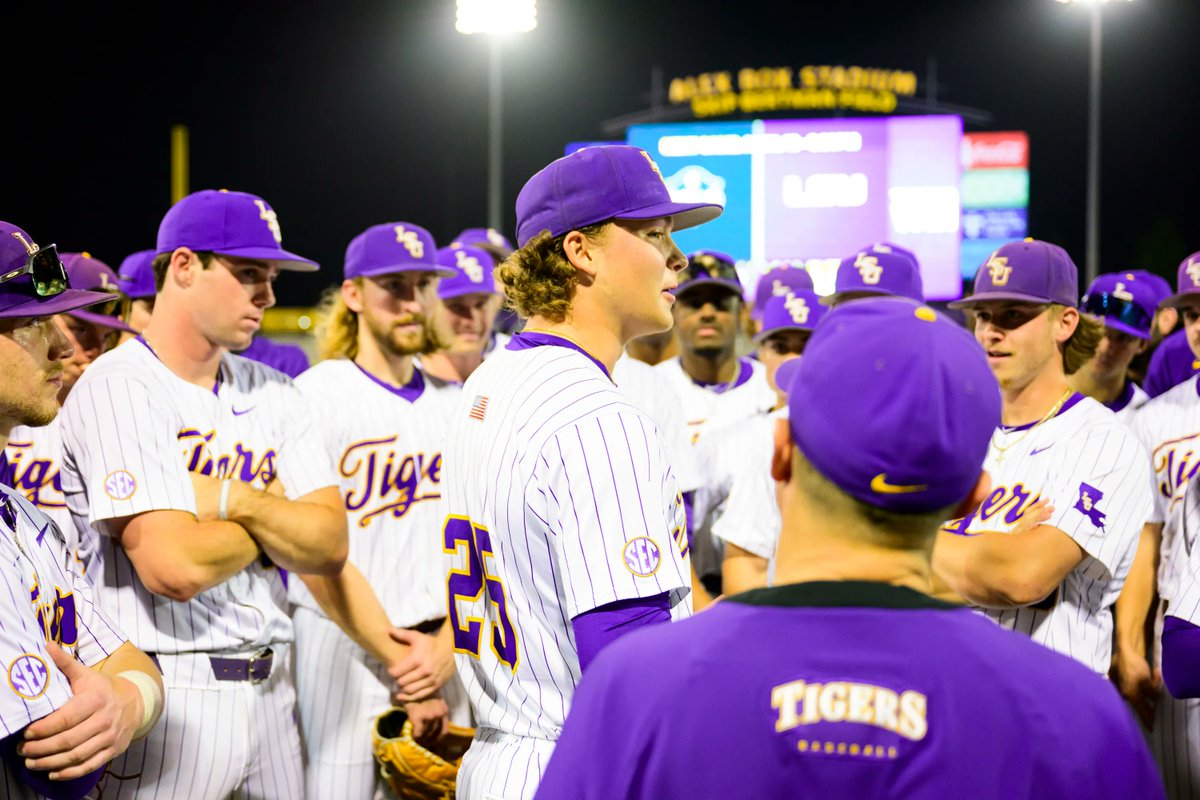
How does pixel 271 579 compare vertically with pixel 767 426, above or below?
below

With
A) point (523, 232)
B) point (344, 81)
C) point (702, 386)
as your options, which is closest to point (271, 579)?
point (523, 232)

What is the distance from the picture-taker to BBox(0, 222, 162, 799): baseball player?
2293 millimetres

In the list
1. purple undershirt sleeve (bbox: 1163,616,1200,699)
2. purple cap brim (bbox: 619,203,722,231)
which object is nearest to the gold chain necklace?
purple undershirt sleeve (bbox: 1163,616,1200,699)

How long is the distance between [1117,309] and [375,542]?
136 inches

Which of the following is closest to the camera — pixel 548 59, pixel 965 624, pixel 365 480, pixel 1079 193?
pixel 965 624

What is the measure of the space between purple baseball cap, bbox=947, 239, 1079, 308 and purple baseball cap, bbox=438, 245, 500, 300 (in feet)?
8.95

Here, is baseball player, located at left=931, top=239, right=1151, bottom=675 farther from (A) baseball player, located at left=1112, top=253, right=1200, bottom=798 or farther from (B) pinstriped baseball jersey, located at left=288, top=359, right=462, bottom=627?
(B) pinstriped baseball jersey, located at left=288, top=359, right=462, bottom=627

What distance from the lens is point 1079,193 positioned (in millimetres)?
40250

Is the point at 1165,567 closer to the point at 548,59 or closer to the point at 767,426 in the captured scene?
the point at 767,426

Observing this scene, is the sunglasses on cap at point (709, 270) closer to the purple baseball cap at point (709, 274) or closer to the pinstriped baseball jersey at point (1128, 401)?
the purple baseball cap at point (709, 274)

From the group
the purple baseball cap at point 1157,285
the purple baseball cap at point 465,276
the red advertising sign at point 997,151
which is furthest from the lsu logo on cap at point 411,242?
the red advertising sign at point 997,151

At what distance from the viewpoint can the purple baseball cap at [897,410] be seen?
1.35 meters

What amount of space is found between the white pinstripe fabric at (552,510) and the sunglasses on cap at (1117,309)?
370cm

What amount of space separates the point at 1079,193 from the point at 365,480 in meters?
40.5
